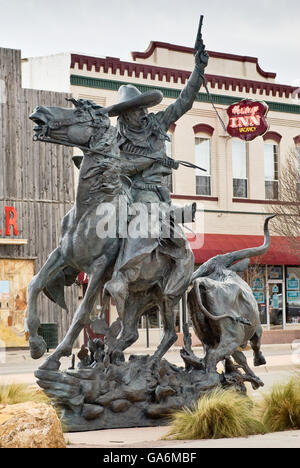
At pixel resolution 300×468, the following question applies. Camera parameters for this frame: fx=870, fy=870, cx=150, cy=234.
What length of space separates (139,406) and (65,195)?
2071 cm

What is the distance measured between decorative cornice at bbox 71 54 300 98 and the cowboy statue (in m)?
19.9

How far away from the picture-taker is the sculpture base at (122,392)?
28.4ft

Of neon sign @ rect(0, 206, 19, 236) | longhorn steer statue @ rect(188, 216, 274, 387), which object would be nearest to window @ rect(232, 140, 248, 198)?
neon sign @ rect(0, 206, 19, 236)

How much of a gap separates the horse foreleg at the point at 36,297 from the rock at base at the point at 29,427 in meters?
2.16

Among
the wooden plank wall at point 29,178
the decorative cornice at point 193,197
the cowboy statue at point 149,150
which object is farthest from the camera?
the decorative cornice at point 193,197

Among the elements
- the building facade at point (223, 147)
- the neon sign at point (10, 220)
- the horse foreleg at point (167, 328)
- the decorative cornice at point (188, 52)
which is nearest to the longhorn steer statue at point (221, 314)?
the horse foreleg at point (167, 328)

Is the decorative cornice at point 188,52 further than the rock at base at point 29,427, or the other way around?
the decorative cornice at point 188,52

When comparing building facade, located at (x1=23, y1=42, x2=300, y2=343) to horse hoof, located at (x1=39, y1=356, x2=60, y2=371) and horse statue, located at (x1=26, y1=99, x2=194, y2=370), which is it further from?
horse hoof, located at (x1=39, y1=356, x2=60, y2=371)

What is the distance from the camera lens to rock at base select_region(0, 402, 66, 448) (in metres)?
6.41

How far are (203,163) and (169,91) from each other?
298 centimetres

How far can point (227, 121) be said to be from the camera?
3178cm

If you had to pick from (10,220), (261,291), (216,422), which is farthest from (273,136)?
(216,422)

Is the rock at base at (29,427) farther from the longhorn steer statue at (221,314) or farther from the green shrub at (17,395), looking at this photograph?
the longhorn steer statue at (221,314)

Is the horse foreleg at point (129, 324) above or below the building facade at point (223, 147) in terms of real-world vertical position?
below
